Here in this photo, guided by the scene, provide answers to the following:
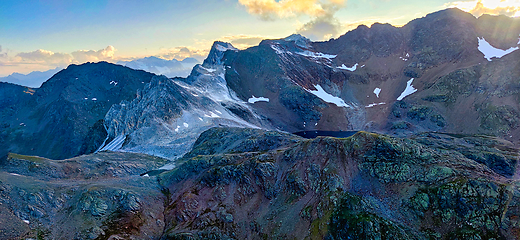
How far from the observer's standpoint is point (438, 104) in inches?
5802

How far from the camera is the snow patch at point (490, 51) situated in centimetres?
16132

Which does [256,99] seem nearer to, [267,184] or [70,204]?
[267,184]

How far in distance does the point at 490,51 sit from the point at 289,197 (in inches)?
7427

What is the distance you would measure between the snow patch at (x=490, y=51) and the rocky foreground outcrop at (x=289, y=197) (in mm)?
126400

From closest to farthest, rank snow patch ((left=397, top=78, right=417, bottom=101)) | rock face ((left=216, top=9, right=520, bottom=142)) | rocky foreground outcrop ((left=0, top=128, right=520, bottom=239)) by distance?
rocky foreground outcrop ((left=0, top=128, right=520, bottom=239)) → rock face ((left=216, top=9, right=520, bottom=142)) → snow patch ((left=397, top=78, right=417, bottom=101))

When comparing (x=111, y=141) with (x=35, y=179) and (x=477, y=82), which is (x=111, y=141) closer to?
(x=35, y=179)

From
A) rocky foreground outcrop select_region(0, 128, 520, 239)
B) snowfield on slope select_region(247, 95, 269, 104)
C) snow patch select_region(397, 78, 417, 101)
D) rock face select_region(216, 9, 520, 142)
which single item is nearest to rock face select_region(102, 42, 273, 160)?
snowfield on slope select_region(247, 95, 269, 104)

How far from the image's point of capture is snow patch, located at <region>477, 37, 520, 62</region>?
529 feet

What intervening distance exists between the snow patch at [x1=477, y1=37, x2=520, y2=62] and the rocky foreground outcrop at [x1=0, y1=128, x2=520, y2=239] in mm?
126400

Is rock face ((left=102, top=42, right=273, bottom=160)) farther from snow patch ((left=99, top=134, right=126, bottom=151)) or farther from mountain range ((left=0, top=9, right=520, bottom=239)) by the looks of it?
mountain range ((left=0, top=9, right=520, bottom=239))

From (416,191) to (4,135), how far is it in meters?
271

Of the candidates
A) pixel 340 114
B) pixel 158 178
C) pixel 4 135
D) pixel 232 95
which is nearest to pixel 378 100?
pixel 340 114

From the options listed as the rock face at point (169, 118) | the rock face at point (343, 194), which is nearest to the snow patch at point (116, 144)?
the rock face at point (169, 118)

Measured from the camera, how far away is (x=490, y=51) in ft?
542
